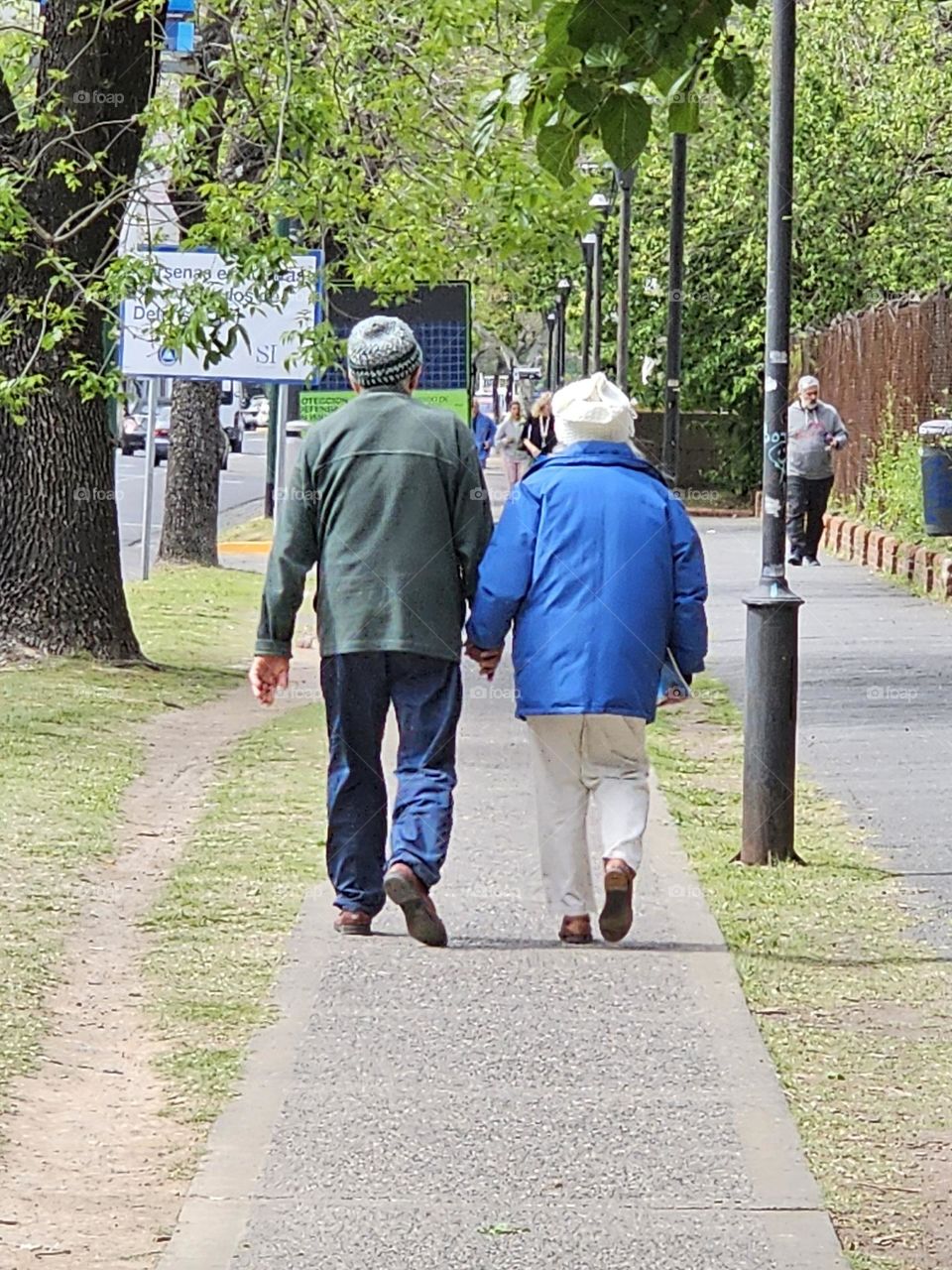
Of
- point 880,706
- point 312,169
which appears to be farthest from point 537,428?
point 880,706

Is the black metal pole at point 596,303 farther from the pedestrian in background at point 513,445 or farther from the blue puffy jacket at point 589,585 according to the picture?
the blue puffy jacket at point 589,585

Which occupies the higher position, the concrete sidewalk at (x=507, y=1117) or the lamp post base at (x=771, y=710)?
the lamp post base at (x=771, y=710)

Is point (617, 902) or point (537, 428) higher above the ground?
point (537, 428)

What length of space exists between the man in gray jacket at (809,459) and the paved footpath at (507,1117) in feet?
50.6

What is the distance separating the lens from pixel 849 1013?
7.00m

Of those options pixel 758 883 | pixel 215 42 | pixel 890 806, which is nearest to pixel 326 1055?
pixel 758 883

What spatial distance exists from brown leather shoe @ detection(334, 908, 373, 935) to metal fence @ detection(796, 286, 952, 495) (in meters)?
16.3

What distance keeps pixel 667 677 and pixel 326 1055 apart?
1917mm

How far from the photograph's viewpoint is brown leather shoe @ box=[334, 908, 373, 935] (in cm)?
766

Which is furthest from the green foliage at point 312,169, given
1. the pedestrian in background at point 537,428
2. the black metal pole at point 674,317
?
the pedestrian in background at point 537,428

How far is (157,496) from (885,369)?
1806cm

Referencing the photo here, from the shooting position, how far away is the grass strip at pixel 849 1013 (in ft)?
17.5

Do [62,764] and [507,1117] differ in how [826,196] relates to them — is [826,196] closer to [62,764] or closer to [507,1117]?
[62,764]

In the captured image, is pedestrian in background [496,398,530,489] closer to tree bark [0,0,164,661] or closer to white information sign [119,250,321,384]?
white information sign [119,250,321,384]
